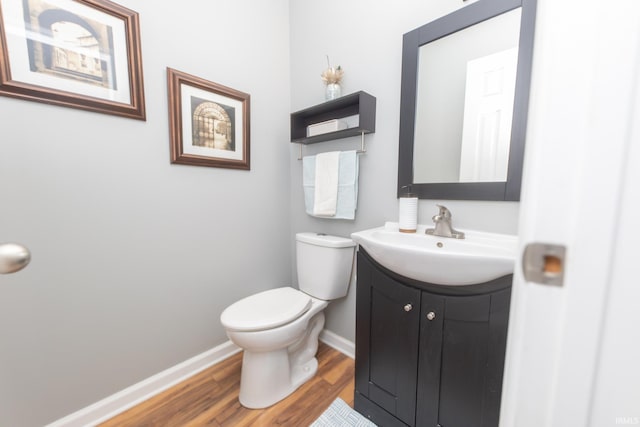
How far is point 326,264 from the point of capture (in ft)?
4.58

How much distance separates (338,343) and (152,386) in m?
1.03

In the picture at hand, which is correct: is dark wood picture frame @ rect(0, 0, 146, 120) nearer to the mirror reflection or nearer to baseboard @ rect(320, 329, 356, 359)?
the mirror reflection

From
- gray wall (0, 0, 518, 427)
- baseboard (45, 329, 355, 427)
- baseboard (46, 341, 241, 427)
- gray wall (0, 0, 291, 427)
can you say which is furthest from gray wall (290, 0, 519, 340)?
baseboard (46, 341, 241, 427)

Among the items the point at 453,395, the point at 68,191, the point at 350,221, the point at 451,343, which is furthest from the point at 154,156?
the point at 453,395

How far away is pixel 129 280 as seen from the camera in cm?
115

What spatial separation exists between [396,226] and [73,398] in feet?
5.31

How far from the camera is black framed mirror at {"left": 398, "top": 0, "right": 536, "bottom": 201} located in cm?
92

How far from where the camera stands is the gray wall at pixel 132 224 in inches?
36.3

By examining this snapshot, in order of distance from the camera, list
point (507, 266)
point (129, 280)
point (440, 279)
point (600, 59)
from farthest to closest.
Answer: point (129, 280)
point (440, 279)
point (507, 266)
point (600, 59)

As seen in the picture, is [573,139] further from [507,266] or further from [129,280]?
[129,280]

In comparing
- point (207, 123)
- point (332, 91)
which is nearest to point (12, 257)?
point (207, 123)

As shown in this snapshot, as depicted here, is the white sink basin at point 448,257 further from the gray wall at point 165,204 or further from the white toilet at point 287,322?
the white toilet at point 287,322

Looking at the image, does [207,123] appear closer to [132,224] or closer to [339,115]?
[132,224]

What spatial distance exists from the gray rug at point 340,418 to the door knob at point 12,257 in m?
1.18
